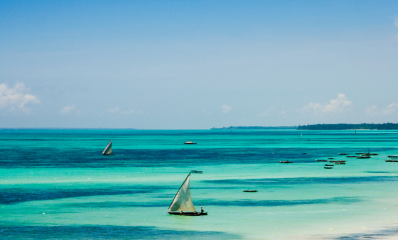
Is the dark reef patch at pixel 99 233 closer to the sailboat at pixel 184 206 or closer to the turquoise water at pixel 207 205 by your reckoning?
the turquoise water at pixel 207 205

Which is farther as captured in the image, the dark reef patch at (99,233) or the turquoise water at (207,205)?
the turquoise water at (207,205)

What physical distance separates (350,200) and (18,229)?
32530mm

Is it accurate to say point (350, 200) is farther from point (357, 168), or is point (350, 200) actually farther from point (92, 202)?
point (357, 168)

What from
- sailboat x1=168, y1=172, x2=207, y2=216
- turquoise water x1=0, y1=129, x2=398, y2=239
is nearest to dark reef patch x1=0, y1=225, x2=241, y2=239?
turquoise water x1=0, y1=129, x2=398, y2=239

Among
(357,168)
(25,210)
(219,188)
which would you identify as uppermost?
(357,168)

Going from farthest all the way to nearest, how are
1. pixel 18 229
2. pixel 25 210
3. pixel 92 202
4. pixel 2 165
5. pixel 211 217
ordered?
1. pixel 2 165
2. pixel 92 202
3. pixel 25 210
4. pixel 211 217
5. pixel 18 229

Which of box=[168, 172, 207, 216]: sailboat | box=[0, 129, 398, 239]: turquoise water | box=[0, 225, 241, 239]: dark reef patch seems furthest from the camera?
box=[168, 172, 207, 216]: sailboat

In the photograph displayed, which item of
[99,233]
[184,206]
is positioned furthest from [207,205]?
[99,233]

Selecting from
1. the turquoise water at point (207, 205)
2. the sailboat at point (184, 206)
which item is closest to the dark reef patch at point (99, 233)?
the turquoise water at point (207, 205)

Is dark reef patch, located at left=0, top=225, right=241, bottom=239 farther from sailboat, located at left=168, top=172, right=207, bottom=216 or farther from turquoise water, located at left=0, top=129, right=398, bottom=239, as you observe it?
sailboat, located at left=168, top=172, right=207, bottom=216

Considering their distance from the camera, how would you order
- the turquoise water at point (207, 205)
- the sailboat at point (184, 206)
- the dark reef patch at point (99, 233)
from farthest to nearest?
the sailboat at point (184, 206) → the turquoise water at point (207, 205) → the dark reef patch at point (99, 233)

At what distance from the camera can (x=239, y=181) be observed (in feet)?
227

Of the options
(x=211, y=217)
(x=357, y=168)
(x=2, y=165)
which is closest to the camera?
(x=211, y=217)

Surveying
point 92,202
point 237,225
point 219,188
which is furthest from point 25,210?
point 219,188
